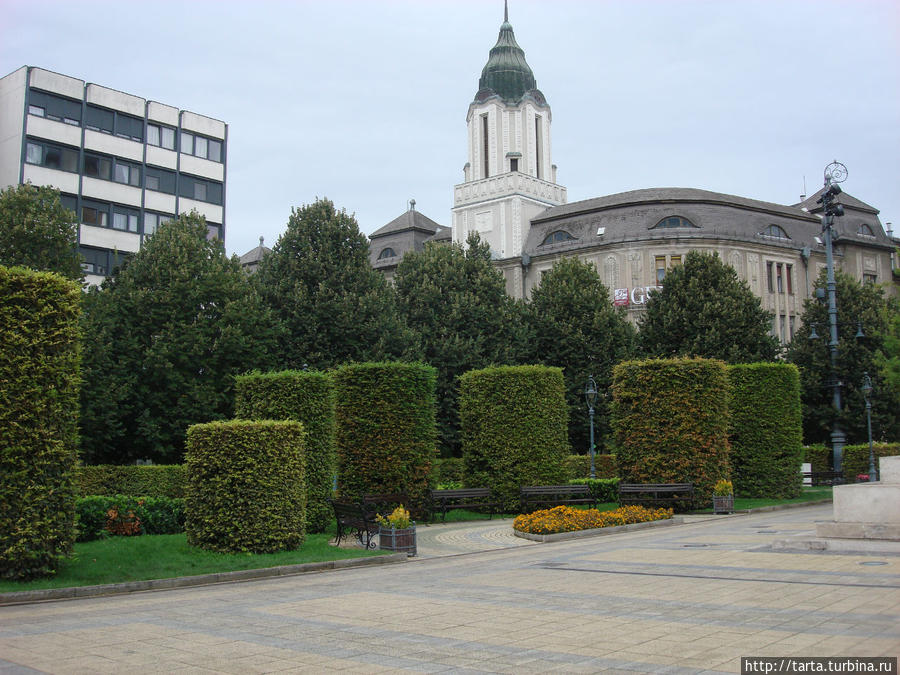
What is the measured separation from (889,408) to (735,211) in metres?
19.5

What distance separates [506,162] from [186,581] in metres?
55.8

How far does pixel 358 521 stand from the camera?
18.0 m

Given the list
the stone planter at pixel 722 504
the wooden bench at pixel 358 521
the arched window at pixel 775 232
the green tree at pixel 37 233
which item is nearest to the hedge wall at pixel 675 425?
the stone planter at pixel 722 504

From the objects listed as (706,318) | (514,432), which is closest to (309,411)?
(514,432)

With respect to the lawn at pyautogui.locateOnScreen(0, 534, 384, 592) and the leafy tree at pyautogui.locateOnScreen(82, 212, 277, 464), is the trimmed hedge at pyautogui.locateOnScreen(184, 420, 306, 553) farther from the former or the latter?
the leafy tree at pyautogui.locateOnScreen(82, 212, 277, 464)

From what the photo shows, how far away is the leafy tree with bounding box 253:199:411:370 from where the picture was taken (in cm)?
3447

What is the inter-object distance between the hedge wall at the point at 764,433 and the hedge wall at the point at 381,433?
12774 millimetres

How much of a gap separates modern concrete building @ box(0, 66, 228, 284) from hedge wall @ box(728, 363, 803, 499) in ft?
96.6

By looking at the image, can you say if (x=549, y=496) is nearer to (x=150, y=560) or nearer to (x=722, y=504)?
(x=722, y=504)

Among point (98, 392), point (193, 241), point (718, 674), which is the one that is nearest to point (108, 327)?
point (98, 392)

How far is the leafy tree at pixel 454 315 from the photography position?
39031 millimetres

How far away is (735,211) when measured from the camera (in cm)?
5788

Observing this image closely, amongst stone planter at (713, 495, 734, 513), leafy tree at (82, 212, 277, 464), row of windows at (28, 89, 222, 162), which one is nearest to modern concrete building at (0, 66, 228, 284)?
row of windows at (28, 89, 222, 162)

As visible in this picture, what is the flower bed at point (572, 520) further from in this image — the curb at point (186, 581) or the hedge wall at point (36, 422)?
the hedge wall at point (36, 422)
